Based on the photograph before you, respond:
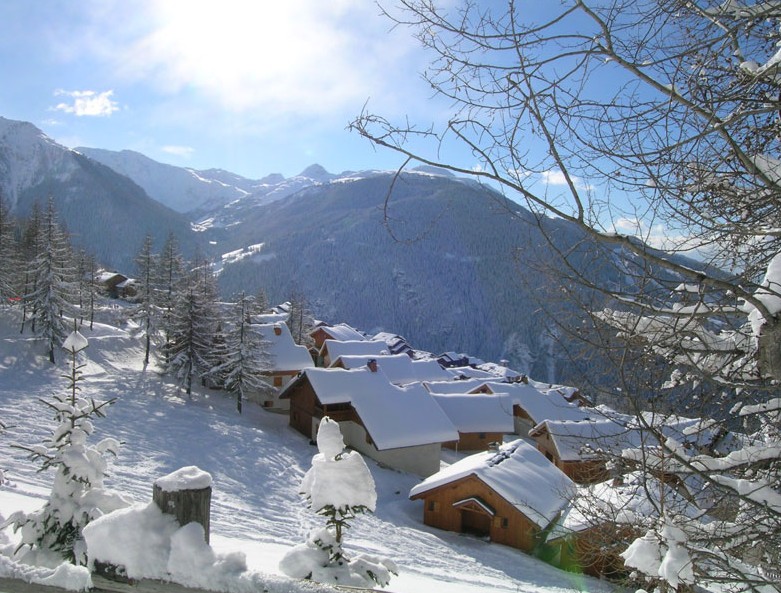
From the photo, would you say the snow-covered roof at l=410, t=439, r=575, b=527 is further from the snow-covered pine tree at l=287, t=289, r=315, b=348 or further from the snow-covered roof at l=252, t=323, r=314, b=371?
the snow-covered pine tree at l=287, t=289, r=315, b=348

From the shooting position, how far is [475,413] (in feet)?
108

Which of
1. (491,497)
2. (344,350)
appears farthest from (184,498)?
(344,350)

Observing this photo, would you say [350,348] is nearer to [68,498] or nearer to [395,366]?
[395,366]

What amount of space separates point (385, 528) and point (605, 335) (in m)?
15.6

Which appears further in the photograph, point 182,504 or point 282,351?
point 282,351

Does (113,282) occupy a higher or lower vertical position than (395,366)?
higher

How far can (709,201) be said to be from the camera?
9.45 ft

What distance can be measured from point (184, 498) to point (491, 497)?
18.1 meters

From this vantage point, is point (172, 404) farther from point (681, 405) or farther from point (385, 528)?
point (681, 405)

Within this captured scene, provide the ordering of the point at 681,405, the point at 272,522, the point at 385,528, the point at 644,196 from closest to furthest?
the point at 644,196
the point at 681,405
the point at 272,522
the point at 385,528

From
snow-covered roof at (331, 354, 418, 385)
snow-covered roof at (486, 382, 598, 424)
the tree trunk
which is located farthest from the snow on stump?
snow-covered roof at (486, 382, 598, 424)

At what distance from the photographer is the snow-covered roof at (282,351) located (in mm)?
35719

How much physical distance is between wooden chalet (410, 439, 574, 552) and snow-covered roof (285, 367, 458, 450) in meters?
5.06

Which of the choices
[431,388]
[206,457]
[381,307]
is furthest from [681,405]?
[381,307]
